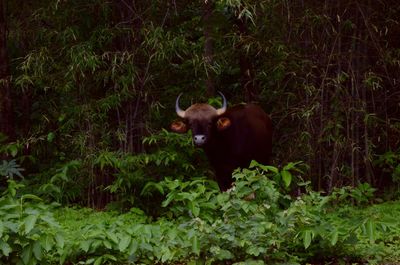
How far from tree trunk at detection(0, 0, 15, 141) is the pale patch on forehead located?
7.36 ft

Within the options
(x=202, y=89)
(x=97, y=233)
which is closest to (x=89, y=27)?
(x=202, y=89)

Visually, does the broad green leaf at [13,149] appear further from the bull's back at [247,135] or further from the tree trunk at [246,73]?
the tree trunk at [246,73]

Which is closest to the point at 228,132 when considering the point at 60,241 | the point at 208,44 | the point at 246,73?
the point at 208,44

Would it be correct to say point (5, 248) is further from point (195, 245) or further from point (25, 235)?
point (195, 245)

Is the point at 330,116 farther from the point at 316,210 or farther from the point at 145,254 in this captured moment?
the point at 145,254

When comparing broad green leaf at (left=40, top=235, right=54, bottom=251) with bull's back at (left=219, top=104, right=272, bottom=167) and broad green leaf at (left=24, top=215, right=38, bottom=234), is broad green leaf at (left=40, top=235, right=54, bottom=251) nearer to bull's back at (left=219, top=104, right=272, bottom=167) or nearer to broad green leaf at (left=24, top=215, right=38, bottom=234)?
broad green leaf at (left=24, top=215, right=38, bottom=234)

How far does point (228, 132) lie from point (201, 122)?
46cm

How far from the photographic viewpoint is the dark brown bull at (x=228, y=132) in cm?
583

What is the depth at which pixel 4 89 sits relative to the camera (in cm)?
700

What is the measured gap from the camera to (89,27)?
6590 millimetres

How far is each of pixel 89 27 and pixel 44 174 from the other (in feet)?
5.24

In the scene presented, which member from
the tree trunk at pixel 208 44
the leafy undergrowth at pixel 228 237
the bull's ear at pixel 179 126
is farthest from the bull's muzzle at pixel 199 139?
the leafy undergrowth at pixel 228 237

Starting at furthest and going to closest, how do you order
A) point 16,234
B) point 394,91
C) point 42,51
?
1. point 394,91
2. point 42,51
3. point 16,234


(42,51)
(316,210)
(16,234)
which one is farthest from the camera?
(42,51)
